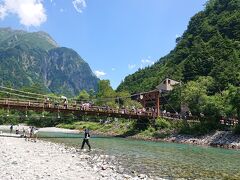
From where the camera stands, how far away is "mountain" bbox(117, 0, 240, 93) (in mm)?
92387

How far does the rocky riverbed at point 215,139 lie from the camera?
45438 mm

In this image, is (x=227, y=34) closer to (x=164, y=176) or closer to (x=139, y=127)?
(x=139, y=127)

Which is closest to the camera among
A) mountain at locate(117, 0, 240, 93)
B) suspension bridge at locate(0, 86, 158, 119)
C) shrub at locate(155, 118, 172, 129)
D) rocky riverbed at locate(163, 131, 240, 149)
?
rocky riverbed at locate(163, 131, 240, 149)

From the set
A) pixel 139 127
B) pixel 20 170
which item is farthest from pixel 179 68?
pixel 20 170

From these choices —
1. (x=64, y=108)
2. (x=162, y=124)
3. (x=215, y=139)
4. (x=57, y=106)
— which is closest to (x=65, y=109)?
(x=64, y=108)

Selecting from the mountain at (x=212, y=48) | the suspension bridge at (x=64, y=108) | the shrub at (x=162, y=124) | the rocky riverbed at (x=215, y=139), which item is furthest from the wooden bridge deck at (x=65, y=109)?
the mountain at (x=212, y=48)

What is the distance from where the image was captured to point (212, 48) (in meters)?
112

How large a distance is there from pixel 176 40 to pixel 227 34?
58694 mm

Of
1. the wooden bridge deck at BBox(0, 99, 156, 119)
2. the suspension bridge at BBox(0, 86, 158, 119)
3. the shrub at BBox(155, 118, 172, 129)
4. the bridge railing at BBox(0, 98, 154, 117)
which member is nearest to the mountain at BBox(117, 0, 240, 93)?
the shrub at BBox(155, 118, 172, 129)

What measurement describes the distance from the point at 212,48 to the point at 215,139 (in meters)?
67.6

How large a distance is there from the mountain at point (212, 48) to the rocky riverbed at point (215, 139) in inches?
1074

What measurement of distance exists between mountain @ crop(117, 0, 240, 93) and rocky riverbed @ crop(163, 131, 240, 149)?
89.5ft

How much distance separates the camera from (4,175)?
14.3 metres

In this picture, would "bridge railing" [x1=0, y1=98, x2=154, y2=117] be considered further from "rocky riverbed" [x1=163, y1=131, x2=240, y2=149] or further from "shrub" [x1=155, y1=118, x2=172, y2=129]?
"rocky riverbed" [x1=163, y1=131, x2=240, y2=149]
